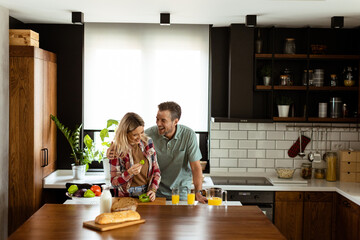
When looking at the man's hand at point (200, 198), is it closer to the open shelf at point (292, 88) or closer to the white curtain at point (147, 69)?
the white curtain at point (147, 69)

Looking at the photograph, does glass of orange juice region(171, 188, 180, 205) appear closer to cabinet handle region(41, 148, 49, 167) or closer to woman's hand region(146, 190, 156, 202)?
woman's hand region(146, 190, 156, 202)

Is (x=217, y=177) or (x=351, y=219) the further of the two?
(x=217, y=177)

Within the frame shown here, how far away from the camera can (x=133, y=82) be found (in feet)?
19.2

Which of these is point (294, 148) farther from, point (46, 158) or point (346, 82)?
point (46, 158)

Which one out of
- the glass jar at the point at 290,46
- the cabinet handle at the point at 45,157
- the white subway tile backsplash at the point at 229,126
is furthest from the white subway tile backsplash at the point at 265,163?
the cabinet handle at the point at 45,157

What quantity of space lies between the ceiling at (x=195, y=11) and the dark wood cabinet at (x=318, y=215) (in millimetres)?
1971

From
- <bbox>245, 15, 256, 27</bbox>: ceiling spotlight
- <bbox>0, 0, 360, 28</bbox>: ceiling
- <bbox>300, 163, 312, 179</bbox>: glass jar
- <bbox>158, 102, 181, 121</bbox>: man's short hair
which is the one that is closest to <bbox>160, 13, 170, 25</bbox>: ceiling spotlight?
<bbox>0, 0, 360, 28</bbox>: ceiling

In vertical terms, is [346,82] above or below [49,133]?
above

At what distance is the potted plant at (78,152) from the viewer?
5422mm

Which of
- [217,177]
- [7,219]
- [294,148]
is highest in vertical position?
[294,148]

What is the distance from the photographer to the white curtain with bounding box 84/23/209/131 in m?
5.82

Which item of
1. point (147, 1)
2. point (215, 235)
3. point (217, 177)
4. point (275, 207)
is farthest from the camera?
point (217, 177)

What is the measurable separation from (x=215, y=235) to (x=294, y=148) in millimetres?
3136

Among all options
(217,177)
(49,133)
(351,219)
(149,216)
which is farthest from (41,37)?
(351,219)
